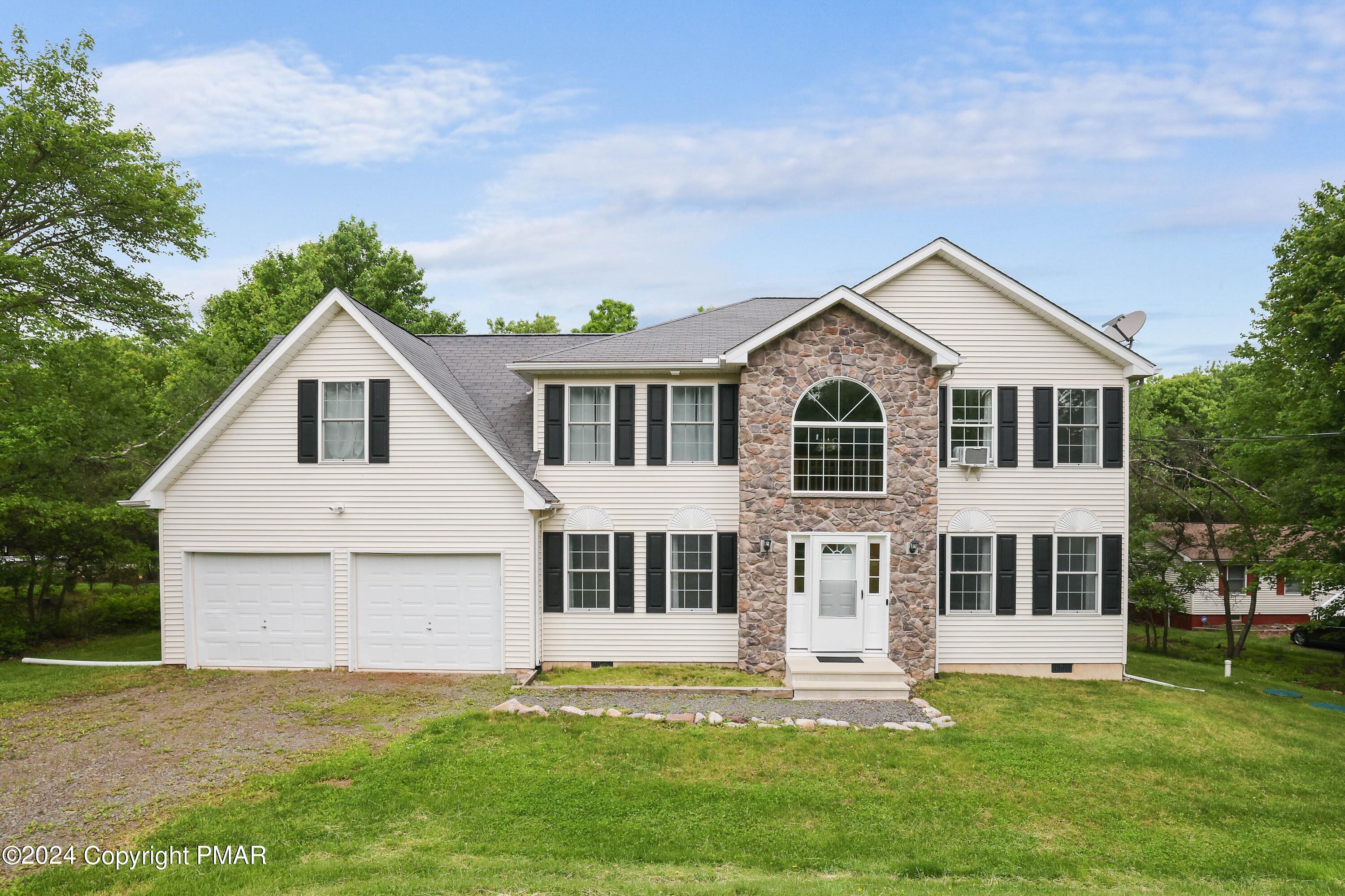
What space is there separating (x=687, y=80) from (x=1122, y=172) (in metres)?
11.4

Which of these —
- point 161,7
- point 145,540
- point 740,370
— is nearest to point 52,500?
point 145,540

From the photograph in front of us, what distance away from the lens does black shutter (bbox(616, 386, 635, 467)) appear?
1259 centimetres

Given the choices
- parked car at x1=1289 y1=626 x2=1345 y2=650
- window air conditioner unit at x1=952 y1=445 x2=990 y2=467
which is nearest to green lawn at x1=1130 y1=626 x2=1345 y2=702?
parked car at x1=1289 y1=626 x2=1345 y2=650

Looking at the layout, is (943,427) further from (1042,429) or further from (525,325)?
(525,325)

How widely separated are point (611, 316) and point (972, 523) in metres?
Result: 27.7

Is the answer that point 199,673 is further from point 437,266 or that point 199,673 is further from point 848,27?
point 437,266

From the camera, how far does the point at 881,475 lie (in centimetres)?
1196

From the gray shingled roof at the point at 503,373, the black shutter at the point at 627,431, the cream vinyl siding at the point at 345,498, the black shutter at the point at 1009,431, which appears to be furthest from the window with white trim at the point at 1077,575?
the gray shingled roof at the point at 503,373

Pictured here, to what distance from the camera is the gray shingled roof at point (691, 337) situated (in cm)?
1244

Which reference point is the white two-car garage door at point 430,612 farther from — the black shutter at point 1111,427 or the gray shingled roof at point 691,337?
the black shutter at point 1111,427

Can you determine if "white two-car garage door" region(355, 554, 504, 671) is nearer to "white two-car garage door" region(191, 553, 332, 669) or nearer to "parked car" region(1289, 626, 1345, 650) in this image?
"white two-car garage door" region(191, 553, 332, 669)

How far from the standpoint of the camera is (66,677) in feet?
38.2

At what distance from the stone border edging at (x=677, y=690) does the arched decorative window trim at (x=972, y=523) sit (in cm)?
458

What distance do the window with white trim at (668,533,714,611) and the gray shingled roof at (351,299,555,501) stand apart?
2.61 meters
